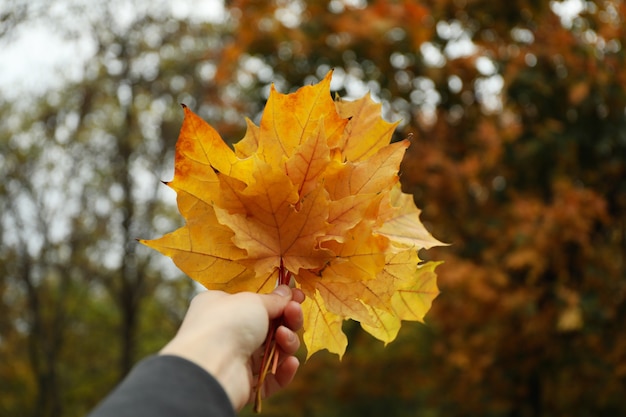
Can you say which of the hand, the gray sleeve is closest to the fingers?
the hand

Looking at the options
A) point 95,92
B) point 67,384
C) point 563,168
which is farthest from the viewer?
point 67,384

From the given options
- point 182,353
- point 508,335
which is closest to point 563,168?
point 508,335

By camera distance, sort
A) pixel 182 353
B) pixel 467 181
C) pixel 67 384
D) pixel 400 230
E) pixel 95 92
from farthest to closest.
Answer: pixel 67 384 → pixel 95 92 → pixel 467 181 → pixel 400 230 → pixel 182 353

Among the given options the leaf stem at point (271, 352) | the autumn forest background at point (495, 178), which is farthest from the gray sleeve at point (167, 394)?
the autumn forest background at point (495, 178)

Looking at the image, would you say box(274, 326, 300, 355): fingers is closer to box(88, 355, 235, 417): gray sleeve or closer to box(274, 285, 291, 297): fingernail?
box(274, 285, 291, 297): fingernail

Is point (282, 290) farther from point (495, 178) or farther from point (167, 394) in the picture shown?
point (495, 178)

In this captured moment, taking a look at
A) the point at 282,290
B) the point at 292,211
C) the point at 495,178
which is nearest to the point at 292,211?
the point at 292,211

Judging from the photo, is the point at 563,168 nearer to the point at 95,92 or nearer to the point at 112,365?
the point at 95,92
